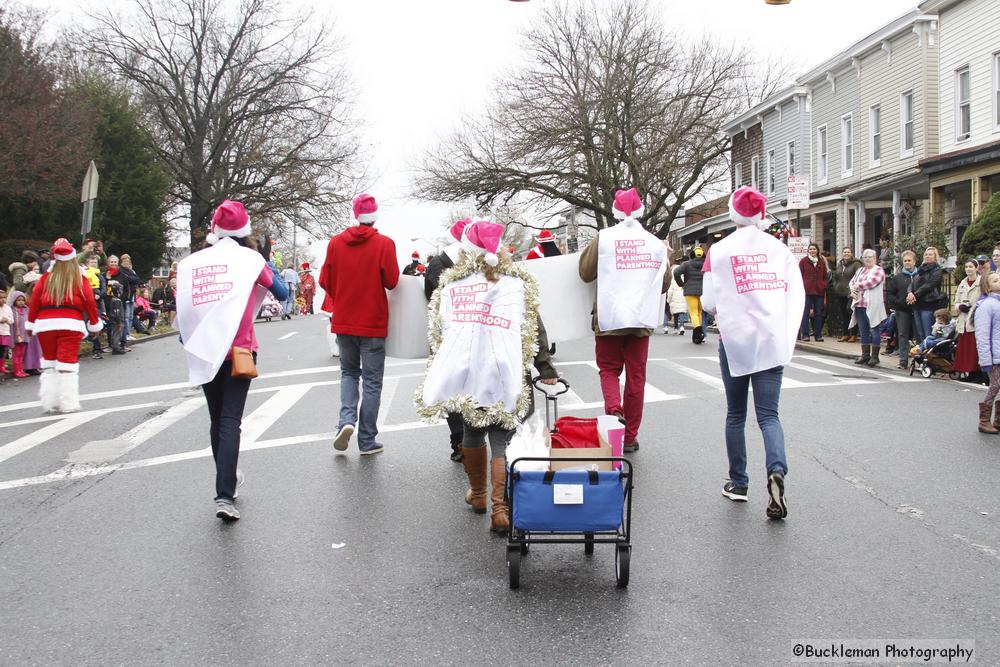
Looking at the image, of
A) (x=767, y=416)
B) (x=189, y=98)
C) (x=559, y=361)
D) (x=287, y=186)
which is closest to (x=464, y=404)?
(x=767, y=416)

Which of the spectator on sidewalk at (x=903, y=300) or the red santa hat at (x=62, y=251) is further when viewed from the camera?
the spectator on sidewalk at (x=903, y=300)

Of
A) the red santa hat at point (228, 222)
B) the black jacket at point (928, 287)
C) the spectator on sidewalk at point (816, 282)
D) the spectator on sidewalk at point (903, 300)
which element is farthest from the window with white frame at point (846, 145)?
the red santa hat at point (228, 222)

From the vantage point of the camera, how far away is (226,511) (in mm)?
6129

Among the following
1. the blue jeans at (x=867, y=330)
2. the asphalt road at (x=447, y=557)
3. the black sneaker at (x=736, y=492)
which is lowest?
the asphalt road at (x=447, y=557)

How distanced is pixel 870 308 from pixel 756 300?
10.4 meters

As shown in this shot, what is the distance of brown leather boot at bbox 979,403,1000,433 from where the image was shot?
919 centimetres

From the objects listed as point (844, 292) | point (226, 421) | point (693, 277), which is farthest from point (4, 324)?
point (844, 292)

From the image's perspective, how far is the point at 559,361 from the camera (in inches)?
643

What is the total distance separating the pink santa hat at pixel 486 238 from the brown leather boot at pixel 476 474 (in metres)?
1.18

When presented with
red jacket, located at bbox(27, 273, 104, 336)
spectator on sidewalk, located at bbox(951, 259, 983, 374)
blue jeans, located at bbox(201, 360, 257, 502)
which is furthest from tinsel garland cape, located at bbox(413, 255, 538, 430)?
spectator on sidewalk, located at bbox(951, 259, 983, 374)

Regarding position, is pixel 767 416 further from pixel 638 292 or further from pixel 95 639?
pixel 95 639

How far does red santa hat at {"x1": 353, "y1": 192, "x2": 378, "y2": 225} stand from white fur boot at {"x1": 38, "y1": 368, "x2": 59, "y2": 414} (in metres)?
5.23

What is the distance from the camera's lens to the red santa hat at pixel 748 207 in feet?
20.9

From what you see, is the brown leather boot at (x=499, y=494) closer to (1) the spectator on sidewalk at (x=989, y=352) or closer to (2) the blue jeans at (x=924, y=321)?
(1) the spectator on sidewalk at (x=989, y=352)
